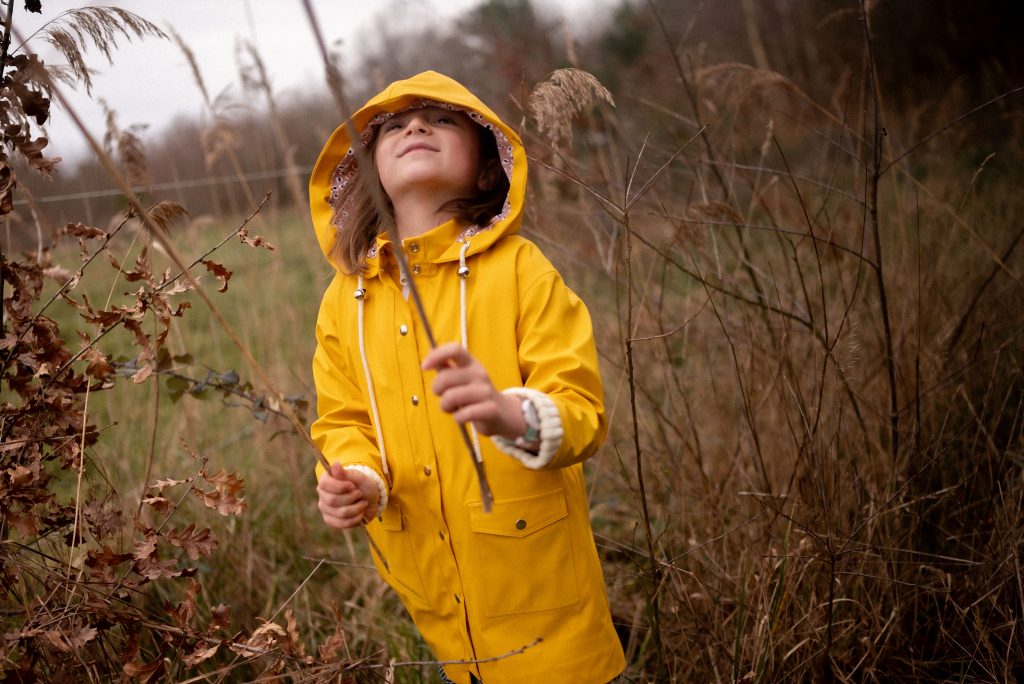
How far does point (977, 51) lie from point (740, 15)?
16.5ft

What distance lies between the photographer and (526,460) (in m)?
1.19

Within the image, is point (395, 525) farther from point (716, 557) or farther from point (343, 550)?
point (343, 550)

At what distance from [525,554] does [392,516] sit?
12.7 inches

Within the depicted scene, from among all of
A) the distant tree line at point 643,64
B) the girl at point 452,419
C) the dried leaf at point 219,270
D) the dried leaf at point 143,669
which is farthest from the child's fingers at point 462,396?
the distant tree line at point 643,64

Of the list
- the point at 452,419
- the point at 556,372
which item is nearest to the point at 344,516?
the point at 452,419

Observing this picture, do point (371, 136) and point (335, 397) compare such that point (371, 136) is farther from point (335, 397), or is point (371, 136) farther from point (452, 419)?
point (452, 419)

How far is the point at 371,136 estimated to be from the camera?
1802mm

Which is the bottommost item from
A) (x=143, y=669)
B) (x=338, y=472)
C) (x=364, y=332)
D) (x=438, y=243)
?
(x=143, y=669)

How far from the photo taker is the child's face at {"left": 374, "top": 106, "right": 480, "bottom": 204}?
1.56 metres

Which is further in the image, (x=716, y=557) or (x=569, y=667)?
(x=716, y=557)

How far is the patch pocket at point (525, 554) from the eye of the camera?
1.42 meters

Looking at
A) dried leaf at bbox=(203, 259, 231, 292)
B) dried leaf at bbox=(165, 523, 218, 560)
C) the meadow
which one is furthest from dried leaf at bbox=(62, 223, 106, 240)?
dried leaf at bbox=(165, 523, 218, 560)

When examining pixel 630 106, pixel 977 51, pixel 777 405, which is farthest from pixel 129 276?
pixel 977 51

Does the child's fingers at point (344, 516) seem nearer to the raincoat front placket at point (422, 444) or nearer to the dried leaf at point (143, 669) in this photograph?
the raincoat front placket at point (422, 444)
